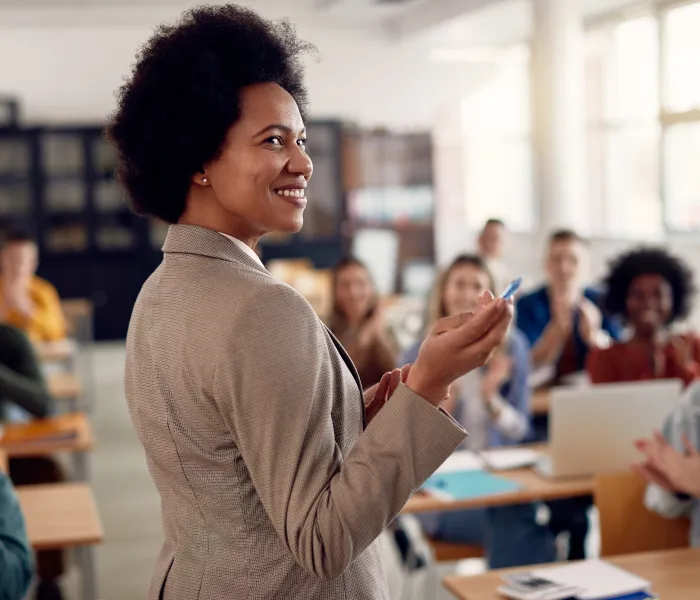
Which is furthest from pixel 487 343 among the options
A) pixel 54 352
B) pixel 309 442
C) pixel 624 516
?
pixel 54 352

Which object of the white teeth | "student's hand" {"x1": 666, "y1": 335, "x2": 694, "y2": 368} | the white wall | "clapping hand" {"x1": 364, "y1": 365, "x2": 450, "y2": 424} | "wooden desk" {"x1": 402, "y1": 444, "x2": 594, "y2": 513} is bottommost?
"wooden desk" {"x1": 402, "y1": 444, "x2": 594, "y2": 513}

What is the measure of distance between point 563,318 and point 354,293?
3.53 feet

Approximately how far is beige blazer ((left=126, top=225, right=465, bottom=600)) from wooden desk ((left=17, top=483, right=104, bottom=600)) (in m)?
1.60

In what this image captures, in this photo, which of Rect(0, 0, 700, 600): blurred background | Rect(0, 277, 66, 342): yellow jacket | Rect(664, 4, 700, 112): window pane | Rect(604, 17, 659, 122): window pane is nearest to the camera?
Rect(0, 277, 66, 342): yellow jacket

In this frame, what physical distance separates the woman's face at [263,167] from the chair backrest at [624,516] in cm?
164

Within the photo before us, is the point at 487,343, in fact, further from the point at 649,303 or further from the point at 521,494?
the point at 649,303

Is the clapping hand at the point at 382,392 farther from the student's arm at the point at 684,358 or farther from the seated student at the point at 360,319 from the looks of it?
the seated student at the point at 360,319

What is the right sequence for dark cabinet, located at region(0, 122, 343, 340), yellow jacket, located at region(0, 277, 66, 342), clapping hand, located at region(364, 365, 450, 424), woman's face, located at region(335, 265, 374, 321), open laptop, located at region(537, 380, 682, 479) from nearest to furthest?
1. clapping hand, located at region(364, 365, 450, 424)
2. open laptop, located at region(537, 380, 682, 479)
3. woman's face, located at region(335, 265, 374, 321)
4. yellow jacket, located at region(0, 277, 66, 342)
5. dark cabinet, located at region(0, 122, 343, 340)

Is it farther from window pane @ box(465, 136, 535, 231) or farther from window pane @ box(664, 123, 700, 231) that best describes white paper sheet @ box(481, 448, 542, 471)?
window pane @ box(465, 136, 535, 231)

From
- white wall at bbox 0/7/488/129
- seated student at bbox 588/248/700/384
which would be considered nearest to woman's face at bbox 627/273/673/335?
seated student at bbox 588/248/700/384

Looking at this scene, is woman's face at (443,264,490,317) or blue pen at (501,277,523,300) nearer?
blue pen at (501,277,523,300)

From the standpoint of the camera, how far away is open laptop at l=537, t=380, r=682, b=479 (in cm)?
310

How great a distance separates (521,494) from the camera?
305 centimetres

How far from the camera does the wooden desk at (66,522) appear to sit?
108 inches
